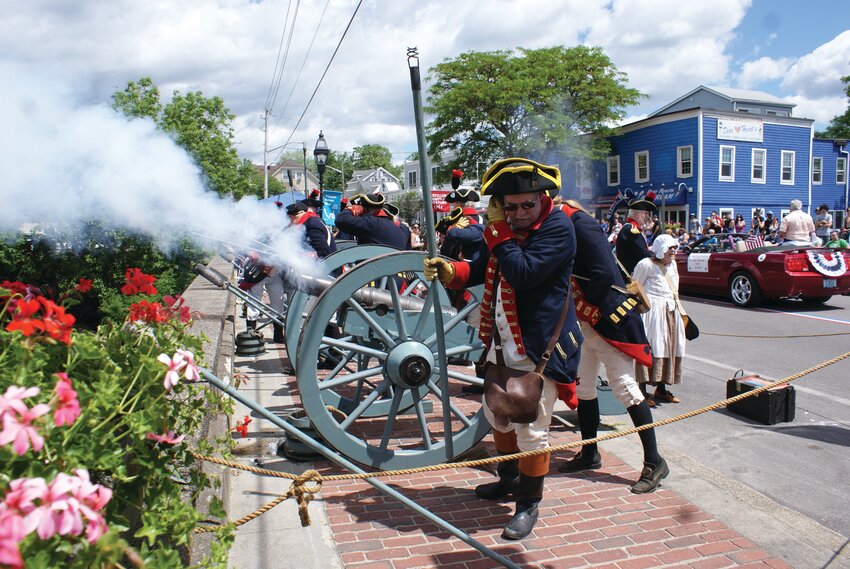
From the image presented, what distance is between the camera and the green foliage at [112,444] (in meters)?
1.33

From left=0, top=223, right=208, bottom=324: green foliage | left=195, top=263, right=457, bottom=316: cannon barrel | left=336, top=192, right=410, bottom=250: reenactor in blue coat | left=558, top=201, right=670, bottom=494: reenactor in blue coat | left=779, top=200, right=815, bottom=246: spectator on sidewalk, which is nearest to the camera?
left=558, top=201, right=670, bottom=494: reenactor in blue coat

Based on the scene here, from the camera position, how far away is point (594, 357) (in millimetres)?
4246

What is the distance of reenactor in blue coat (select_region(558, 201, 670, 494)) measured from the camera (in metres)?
3.98

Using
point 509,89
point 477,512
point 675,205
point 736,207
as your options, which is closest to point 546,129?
point 509,89

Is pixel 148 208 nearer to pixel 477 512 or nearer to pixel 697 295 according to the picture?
pixel 477 512

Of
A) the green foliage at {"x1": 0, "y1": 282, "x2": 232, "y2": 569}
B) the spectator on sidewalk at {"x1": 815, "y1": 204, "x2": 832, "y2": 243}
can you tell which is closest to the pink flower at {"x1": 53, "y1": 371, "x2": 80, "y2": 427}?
the green foliage at {"x1": 0, "y1": 282, "x2": 232, "y2": 569}

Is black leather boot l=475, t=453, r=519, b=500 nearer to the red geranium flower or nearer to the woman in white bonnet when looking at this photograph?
the red geranium flower

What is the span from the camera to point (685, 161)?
30875mm

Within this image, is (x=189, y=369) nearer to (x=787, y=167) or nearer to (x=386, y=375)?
(x=386, y=375)

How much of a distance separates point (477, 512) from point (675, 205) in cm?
3030

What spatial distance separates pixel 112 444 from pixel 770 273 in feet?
40.2

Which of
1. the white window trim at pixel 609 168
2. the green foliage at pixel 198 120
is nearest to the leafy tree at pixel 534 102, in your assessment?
the white window trim at pixel 609 168

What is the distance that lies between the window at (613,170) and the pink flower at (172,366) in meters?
34.8

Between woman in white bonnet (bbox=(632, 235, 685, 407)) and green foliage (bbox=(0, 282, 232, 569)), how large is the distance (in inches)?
185
